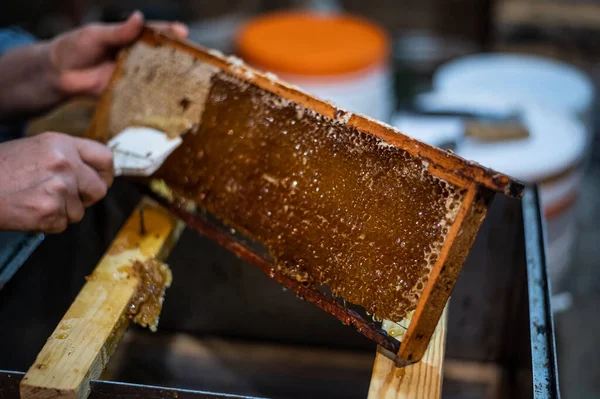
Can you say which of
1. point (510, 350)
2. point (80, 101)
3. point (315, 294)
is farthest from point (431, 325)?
point (80, 101)

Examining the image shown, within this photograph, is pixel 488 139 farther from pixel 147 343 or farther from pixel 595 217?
pixel 595 217

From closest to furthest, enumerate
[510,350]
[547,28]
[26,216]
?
[26,216]
[510,350]
[547,28]

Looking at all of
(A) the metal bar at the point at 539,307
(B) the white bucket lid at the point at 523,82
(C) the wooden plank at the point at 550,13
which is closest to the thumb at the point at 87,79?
(A) the metal bar at the point at 539,307

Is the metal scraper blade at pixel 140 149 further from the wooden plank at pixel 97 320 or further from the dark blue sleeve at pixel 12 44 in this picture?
the dark blue sleeve at pixel 12 44

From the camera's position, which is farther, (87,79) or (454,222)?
(87,79)

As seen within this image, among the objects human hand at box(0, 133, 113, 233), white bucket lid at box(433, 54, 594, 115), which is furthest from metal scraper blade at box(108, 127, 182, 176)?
white bucket lid at box(433, 54, 594, 115)

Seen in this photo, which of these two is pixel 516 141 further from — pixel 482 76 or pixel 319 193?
pixel 319 193

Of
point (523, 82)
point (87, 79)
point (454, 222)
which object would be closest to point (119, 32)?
point (87, 79)
